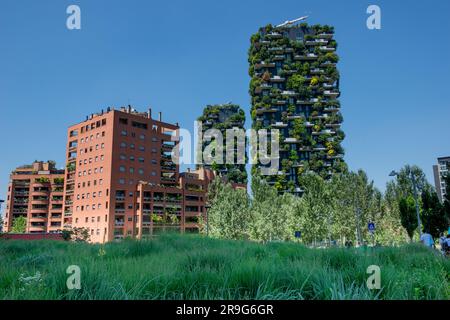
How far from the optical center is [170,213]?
7444cm

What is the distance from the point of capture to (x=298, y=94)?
8719 centimetres

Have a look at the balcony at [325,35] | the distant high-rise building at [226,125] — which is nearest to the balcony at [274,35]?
the balcony at [325,35]

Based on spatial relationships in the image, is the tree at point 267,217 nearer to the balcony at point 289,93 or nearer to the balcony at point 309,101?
the balcony at point 309,101

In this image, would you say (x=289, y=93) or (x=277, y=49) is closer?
(x=289, y=93)

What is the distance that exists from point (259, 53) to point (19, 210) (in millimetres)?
74284

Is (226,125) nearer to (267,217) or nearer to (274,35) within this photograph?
(274,35)

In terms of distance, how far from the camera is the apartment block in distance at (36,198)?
8319 centimetres

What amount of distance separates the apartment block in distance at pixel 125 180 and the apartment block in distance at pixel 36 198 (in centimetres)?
669

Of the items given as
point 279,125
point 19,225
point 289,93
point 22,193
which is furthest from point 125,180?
point 289,93

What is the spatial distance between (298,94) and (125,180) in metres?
47.8

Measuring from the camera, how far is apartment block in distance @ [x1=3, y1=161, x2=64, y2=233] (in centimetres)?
8319
